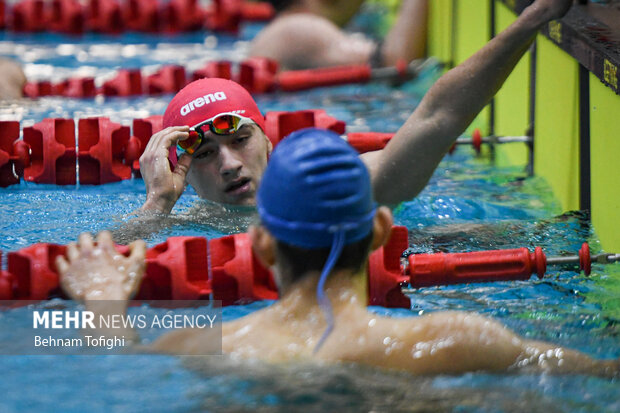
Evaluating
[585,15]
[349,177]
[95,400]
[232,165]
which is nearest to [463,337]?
[349,177]

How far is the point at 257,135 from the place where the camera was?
3.29 metres

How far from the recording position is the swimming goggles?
3.19 m

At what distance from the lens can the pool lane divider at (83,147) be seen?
13.0 feet

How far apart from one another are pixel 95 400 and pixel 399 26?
4.78m

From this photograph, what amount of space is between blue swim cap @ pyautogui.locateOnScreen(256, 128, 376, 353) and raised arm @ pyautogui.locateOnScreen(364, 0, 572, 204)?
96 centimetres

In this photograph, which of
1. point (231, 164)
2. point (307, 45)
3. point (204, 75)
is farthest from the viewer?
point (307, 45)

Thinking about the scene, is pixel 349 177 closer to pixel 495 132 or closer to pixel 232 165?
pixel 232 165

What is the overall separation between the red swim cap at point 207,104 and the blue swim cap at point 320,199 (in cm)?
145

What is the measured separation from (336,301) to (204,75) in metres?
3.97

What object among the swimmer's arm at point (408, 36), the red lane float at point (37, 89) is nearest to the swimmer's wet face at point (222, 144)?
the red lane float at point (37, 89)

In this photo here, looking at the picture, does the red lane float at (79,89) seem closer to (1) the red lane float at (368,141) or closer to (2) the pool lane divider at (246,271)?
(1) the red lane float at (368,141)

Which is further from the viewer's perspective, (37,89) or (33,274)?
(37,89)

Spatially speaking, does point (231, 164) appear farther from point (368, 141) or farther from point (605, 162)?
point (605, 162)

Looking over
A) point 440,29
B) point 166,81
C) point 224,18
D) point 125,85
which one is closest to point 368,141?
point 166,81
